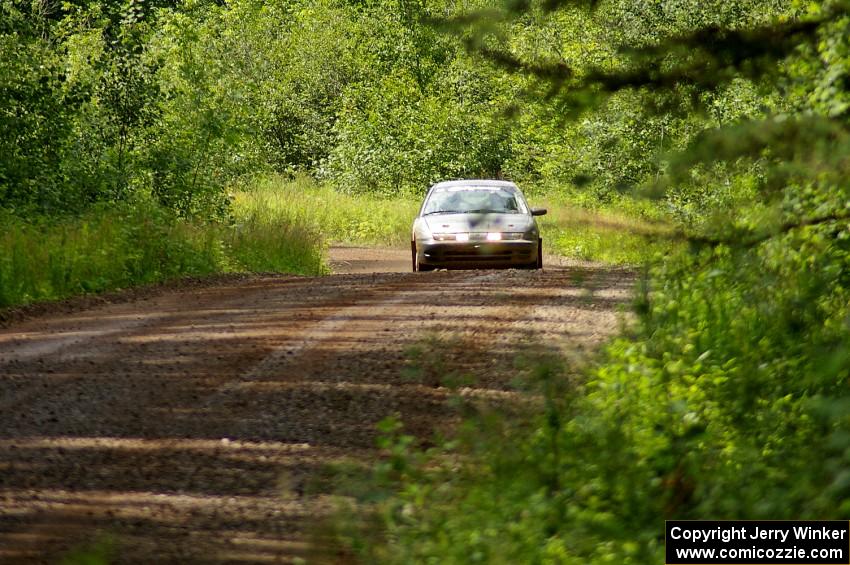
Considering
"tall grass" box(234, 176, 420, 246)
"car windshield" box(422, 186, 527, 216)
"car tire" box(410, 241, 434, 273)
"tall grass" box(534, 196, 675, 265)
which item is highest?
"tall grass" box(534, 196, 675, 265)

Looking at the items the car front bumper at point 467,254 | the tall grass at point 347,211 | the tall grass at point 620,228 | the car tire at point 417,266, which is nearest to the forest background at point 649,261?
the tall grass at point 620,228

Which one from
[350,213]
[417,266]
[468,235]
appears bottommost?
[350,213]

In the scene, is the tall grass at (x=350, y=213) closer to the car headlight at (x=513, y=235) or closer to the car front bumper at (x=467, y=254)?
the car front bumper at (x=467, y=254)

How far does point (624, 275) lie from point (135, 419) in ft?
33.7

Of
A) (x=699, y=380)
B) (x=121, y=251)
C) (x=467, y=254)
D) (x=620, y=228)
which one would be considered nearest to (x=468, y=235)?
(x=467, y=254)

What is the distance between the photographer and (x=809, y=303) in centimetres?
700

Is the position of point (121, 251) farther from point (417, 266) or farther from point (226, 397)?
point (226, 397)

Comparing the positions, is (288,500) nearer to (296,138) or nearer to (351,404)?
(351,404)

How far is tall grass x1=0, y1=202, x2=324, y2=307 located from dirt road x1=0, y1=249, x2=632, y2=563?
1363 millimetres

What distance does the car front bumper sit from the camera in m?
21.2

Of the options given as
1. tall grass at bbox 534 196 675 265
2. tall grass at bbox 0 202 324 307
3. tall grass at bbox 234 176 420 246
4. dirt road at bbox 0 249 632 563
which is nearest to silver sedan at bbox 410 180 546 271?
tall grass at bbox 0 202 324 307

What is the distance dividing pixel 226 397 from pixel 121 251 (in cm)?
1030

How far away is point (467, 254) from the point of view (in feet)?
70.4

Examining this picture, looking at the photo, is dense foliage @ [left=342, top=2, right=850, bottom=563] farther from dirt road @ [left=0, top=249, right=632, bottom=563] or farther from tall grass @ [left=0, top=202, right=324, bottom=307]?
tall grass @ [left=0, top=202, right=324, bottom=307]
